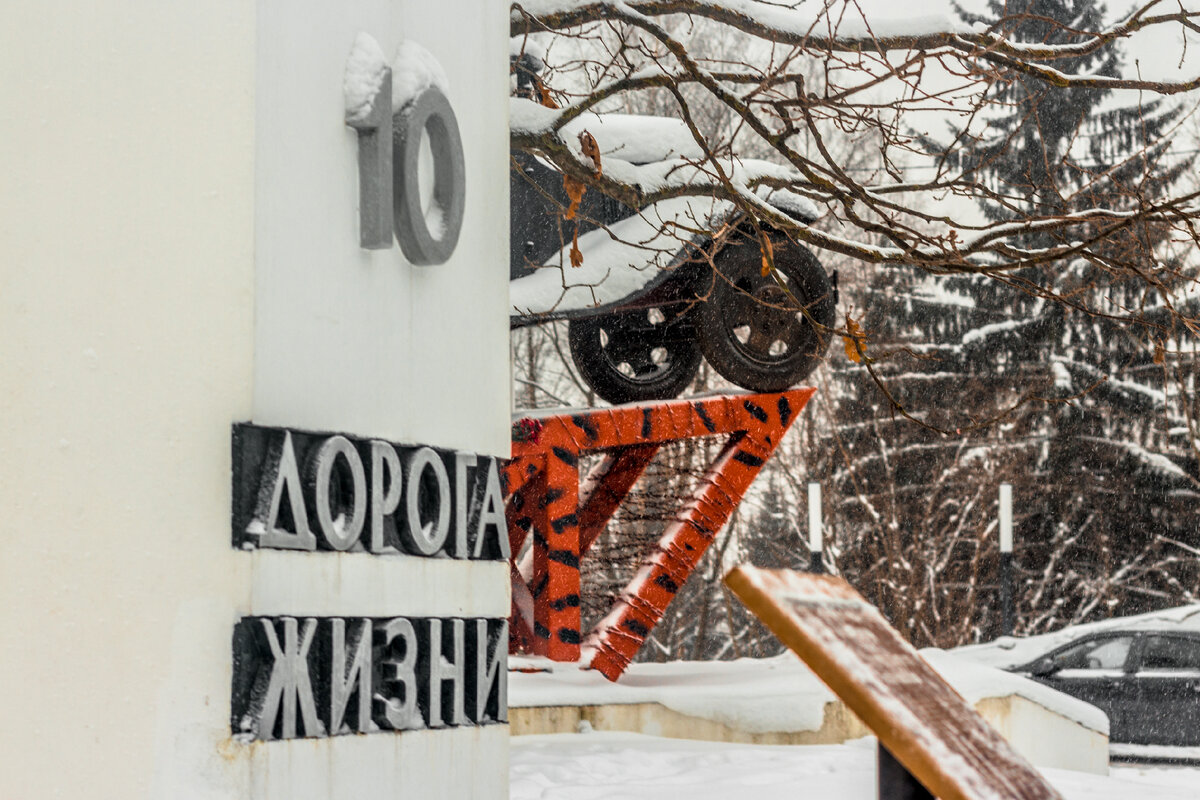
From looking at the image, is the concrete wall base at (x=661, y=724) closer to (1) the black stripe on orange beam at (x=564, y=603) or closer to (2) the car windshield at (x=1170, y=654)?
(1) the black stripe on orange beam at (x=564, y=603)

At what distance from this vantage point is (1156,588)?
89.1 ft

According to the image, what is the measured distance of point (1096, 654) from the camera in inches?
615

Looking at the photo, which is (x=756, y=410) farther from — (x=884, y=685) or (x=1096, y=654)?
(x=884, y=685)

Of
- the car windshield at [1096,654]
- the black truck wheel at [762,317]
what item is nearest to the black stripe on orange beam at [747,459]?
the black truck wheel at [762,317]

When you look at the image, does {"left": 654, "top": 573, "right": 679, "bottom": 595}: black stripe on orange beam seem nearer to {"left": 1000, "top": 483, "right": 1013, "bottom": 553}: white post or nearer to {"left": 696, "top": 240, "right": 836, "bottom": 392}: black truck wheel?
{"left": 696, "top": 240, "right": 836, "bottom": 392}: black truck wheel

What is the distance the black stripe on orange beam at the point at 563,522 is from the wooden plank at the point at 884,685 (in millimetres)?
7196

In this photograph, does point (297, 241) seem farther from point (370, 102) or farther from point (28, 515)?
point (28, 515)

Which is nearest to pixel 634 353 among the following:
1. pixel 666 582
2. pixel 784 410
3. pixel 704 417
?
pixel 704 417

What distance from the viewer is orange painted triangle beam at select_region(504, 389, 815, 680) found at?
382 inches

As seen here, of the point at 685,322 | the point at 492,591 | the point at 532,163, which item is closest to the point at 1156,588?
the point at 685,322

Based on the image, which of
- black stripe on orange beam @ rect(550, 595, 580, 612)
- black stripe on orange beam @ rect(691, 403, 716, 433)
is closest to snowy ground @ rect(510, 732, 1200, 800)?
black stripe on orange beam @ rect(550, 595, 580, 612)

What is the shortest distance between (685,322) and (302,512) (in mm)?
7621

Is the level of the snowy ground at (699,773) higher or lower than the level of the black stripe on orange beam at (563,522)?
lower

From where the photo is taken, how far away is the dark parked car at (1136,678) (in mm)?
14609
